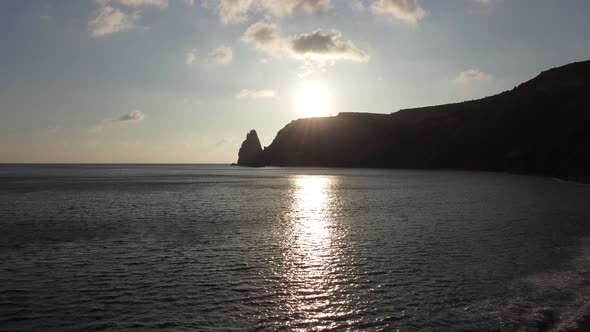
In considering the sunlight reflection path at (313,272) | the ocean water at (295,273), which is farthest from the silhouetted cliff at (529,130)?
the sunlight reflection path at (313,272)

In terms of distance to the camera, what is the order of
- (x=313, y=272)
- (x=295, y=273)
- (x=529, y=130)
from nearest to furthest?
(x=295, y=273) → (x=313, y=272) → (x=529, y=130)

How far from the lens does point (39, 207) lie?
54344 millimetres

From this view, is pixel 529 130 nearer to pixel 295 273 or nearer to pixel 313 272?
pixel 313 272

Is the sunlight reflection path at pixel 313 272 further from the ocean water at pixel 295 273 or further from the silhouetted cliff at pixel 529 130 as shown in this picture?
the silhouetted cliff at pixel 529 130

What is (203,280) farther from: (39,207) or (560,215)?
(39,207)

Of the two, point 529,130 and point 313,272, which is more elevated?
point 529,130

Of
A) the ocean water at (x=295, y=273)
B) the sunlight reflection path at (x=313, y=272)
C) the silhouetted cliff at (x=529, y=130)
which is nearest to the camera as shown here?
the ocean water at (x=295, y=273)

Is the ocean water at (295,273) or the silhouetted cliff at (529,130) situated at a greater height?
the silhouetted cliff at (529,130)

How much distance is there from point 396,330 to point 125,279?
1404cm

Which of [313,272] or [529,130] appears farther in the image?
[529,130]

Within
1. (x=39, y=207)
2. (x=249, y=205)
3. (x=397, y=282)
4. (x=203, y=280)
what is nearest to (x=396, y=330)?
(x=397, y=282)

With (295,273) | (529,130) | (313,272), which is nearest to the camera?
(295,273)

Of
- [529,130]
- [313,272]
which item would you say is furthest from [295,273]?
[529,130]

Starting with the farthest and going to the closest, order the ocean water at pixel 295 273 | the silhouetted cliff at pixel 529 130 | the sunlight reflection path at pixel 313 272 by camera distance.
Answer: the silhouetted cliff at pixel 529 130
the sunlight reflection path at pixel 313 272
the ocean water at pixel 295 273
